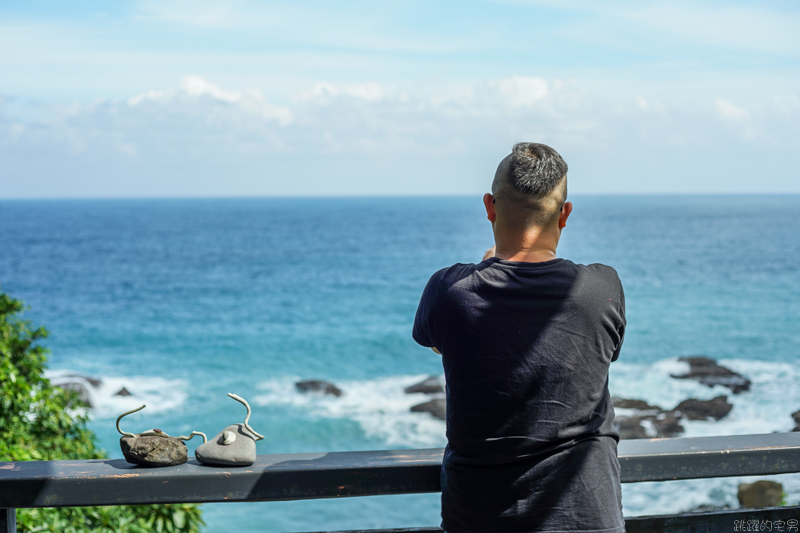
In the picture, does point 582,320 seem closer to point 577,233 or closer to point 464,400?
point 464,400

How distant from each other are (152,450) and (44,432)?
11.6 ft

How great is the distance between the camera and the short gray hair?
141 centimetres

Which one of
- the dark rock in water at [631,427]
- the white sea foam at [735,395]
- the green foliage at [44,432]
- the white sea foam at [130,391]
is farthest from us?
the white sea foam at [130,391]

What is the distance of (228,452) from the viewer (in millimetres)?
1517

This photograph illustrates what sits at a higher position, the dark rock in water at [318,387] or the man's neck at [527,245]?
the man's neck at [527,245]

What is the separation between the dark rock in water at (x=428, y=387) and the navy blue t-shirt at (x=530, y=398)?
15.6 m

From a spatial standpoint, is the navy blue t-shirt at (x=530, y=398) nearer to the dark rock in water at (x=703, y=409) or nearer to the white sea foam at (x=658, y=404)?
the white sea foam at (x=658, y=404)

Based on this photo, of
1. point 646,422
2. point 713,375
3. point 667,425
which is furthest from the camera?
point 713,375

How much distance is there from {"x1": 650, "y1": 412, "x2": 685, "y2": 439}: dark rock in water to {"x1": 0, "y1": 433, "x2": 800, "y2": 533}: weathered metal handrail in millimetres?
12632

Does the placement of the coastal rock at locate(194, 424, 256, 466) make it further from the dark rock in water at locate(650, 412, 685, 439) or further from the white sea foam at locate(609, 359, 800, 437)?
the dark rock in water at locate(650, 412, 685, 439)

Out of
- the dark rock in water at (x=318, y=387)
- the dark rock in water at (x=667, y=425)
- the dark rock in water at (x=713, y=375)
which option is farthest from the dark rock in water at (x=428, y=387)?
the dark rock in water at (x=713, y=375)

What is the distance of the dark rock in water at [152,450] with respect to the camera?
4.97 feet

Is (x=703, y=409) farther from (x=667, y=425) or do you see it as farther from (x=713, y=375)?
(x=713, y=375)

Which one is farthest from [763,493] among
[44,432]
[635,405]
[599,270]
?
[599,270]
